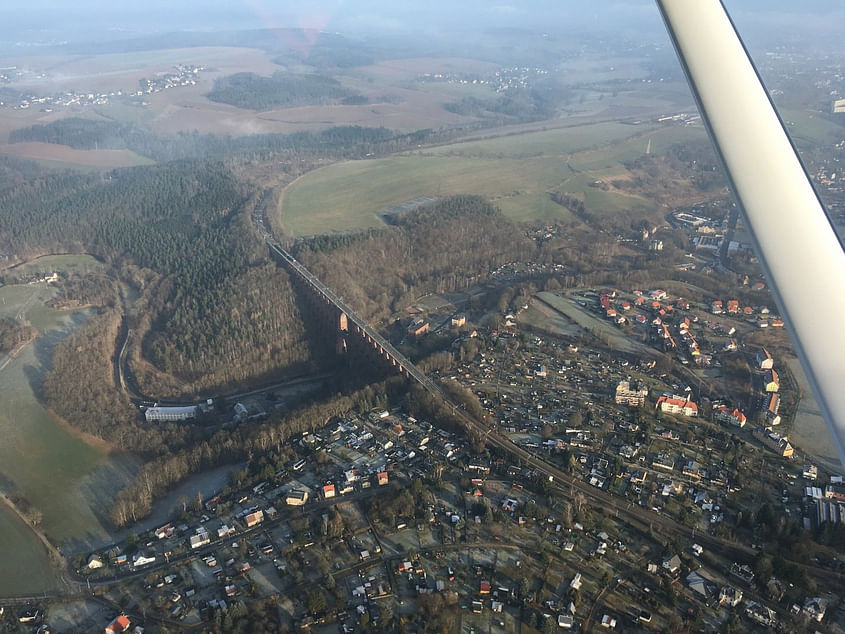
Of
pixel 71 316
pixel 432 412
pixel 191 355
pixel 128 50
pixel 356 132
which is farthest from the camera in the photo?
pixel 128 50

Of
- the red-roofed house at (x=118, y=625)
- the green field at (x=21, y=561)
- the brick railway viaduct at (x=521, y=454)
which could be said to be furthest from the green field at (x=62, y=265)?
the red-roofed house at (x=118, y=625)

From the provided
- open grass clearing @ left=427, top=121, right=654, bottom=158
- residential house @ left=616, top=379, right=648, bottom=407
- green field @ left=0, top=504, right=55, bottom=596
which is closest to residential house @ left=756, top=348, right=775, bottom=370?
residential house @ left=616, top=379, right=648, bottom=407

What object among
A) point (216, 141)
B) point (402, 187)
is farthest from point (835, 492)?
point (216, 141)

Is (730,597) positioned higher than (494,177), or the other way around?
(494,177)

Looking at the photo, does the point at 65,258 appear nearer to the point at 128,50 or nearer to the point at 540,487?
the point at 540,487

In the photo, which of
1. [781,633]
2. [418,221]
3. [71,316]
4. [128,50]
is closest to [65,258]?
[71,316]

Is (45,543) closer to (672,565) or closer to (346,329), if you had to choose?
(346,329)
